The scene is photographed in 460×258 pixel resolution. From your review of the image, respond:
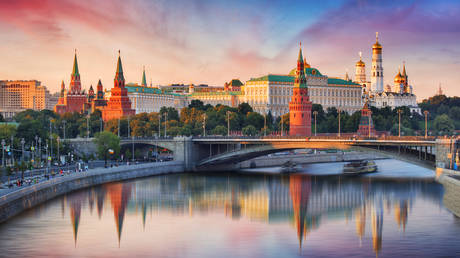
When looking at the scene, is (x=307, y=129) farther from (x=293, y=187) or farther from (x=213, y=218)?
(x=213, y=218)

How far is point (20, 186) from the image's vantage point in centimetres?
5750

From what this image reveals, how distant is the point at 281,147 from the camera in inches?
3425

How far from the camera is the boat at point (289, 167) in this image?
314 feet

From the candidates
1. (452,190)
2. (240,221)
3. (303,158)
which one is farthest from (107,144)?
(452,190)

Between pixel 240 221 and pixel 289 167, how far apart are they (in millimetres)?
43663

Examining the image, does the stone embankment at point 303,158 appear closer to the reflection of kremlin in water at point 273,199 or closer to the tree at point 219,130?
the reflection of kremlin in water at point 273,199

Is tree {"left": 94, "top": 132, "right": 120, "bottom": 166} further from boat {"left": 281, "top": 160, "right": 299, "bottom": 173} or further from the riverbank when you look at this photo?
boat {"left": 281, "top": 160, "right": 299, "bottom": 173}

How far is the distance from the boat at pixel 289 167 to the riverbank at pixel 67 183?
→ 12.8 meters

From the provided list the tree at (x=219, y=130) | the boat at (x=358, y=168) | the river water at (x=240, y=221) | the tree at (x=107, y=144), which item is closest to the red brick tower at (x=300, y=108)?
the tree at (x=219, y=130)

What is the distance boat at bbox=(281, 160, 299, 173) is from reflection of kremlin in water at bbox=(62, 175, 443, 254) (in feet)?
40.3

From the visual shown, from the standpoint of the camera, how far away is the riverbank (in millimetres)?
51031

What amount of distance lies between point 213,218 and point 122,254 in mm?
13359

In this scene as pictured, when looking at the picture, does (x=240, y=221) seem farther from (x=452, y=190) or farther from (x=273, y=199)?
(x=452, y=190)

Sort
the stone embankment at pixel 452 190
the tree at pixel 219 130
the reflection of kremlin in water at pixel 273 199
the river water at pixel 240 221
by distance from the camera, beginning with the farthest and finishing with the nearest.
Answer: the tree at pixel 219 130 < the reflection of kremlin in water at pixel 273 199 < the stone embankment at pixel 452 190 < the river water at pixel 240 221
